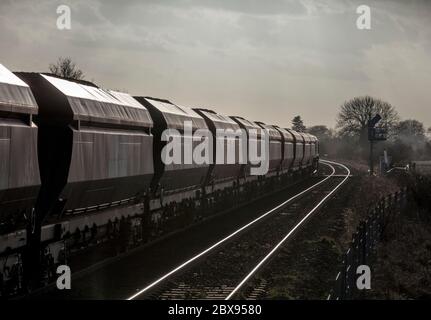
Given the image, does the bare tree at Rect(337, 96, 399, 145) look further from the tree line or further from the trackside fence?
the trackside fence

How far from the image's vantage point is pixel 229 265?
15586mm

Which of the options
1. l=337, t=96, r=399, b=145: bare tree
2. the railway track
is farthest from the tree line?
the railway track

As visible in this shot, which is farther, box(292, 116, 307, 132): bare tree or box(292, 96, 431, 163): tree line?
box(292, 116, 307, 132): bare tree

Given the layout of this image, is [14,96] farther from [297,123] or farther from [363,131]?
[297,123]

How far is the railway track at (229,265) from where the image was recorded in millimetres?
12539

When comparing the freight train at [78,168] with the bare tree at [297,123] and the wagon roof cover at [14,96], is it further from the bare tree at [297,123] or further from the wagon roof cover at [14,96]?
the bare tree at [297,123]

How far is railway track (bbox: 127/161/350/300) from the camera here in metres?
12.5

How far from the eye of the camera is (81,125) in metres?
12.9

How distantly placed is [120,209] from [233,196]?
47.5ft

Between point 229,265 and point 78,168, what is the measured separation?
4.97m

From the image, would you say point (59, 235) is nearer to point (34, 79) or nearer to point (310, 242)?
point (34, 79)

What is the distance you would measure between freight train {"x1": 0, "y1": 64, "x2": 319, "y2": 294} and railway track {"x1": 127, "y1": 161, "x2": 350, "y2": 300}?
2050mm
